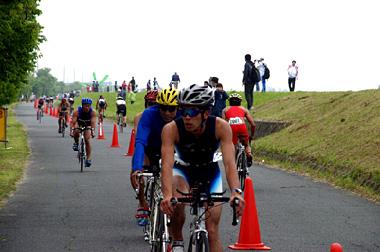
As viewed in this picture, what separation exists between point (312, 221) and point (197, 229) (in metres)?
6.38

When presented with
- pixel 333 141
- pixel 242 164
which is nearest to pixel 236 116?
pixel 242 164

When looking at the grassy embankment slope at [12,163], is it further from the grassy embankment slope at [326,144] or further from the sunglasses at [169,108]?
the sunglasses at [169,108]

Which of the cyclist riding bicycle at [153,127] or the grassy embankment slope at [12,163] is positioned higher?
the cyclist riding bicycle at [153,127]

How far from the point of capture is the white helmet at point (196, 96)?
7.56m

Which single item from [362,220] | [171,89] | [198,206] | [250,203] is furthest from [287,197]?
[198,206]

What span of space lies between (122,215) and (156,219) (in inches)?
199

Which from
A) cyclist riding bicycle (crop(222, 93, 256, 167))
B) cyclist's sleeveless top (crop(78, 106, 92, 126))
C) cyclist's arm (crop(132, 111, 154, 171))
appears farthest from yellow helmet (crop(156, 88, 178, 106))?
cyclist's sleeveless top (crop(78, 106, 92, 126))

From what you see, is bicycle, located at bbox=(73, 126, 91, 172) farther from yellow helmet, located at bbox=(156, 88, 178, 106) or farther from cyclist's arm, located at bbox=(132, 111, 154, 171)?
yellow helmet, located at bbox=(156, 88, 178, 106)

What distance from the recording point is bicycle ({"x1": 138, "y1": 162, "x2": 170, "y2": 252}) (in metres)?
8.84

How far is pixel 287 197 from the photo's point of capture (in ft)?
55.4

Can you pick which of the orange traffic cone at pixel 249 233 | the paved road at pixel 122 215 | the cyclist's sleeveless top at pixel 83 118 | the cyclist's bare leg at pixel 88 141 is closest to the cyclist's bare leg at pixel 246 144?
the paved road at pixel 122 215

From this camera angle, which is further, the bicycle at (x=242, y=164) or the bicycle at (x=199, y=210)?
the bicycle at (x=242, y=164)

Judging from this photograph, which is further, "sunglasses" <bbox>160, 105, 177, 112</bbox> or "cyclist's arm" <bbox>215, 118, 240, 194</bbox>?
"sunglasses" <bbox>160, 105, 177, 112</bbox>

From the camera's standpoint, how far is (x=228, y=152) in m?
7.70
